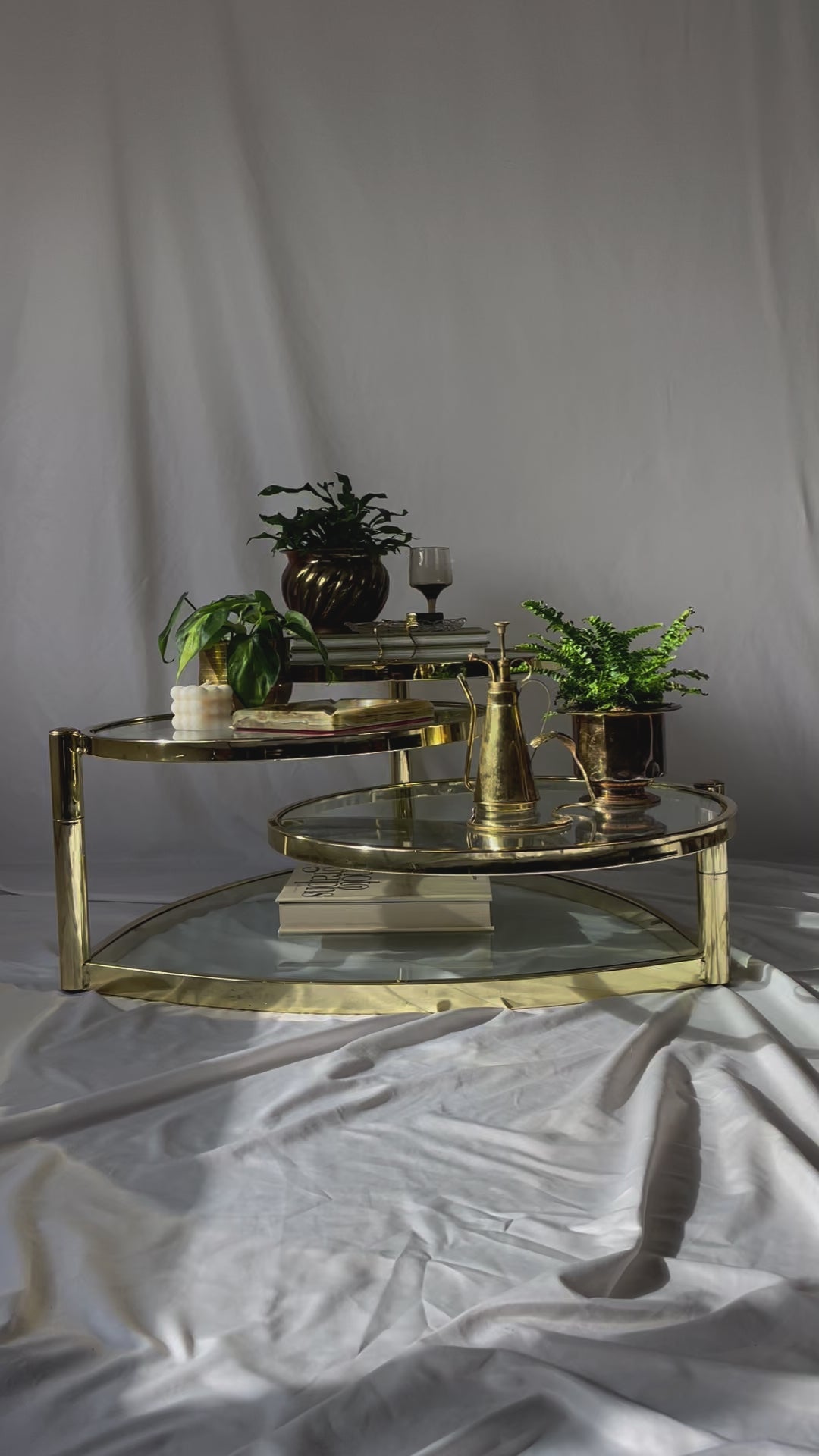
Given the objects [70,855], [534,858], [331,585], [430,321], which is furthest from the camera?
[430,321]


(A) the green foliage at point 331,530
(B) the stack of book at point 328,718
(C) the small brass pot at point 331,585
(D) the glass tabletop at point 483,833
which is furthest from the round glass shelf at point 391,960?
(A) the green foliage at point 331,530

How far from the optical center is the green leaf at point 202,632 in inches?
85.5

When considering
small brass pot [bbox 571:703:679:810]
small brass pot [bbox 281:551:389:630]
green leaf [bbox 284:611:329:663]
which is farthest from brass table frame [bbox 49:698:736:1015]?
small brass pot [bbox 281:551:389:630]

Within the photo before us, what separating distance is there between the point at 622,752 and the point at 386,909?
495 mm

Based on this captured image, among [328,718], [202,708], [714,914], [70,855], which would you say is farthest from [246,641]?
[714,914]

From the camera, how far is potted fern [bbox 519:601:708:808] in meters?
1.95

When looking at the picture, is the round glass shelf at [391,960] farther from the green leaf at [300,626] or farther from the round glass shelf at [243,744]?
the green leaf at [300,626]

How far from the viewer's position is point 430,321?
3205mm

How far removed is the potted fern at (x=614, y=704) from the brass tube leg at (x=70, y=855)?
750 millimetres

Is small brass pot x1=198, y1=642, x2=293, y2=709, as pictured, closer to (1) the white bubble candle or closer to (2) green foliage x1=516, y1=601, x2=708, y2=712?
(1) the white bubble candle

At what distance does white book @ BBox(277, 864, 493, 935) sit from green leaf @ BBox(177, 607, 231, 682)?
1.41 ft

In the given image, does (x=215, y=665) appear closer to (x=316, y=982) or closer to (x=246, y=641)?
(x=246, y=641)

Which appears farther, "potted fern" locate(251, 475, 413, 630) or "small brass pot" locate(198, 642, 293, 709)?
"potted fern" locate(251, 475, 413, 630)

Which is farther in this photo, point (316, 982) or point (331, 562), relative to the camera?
point (331, 562)
